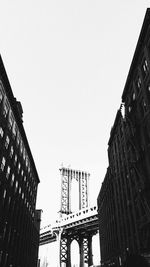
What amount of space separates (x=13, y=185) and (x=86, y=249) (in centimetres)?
9740

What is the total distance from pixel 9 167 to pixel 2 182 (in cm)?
442

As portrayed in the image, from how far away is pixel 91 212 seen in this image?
88375mm

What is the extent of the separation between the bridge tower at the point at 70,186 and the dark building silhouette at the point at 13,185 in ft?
252

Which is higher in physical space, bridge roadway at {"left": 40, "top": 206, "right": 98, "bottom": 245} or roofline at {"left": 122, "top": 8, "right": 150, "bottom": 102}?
roofline at {"left": 122, "top": 8, "right": 150, "bottom": 102}

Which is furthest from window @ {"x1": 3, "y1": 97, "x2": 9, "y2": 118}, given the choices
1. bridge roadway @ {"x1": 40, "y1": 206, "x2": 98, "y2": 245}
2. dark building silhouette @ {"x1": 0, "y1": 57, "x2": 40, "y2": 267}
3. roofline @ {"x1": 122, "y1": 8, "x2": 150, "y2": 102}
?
bridge roadway @ {"x1": 40, "y1": 206, "x2": 98, "y2": 245}

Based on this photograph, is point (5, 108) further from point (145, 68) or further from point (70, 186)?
point (70, 186)

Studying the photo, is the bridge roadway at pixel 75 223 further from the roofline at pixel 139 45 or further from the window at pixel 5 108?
the roofline at pixel 139 45

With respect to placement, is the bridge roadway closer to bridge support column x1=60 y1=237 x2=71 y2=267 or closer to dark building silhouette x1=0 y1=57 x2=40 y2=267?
bridge support column x1=60 y1=237 x2=71 y2=267

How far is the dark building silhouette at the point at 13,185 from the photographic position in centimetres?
3584

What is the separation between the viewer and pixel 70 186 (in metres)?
136

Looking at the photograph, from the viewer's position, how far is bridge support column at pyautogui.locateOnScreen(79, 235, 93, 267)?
113 metres

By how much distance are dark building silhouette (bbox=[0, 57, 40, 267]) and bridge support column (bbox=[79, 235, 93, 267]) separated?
226 feet

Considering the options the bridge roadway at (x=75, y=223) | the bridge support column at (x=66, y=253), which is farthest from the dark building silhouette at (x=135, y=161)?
the bridge support column at (x=66, y=253)

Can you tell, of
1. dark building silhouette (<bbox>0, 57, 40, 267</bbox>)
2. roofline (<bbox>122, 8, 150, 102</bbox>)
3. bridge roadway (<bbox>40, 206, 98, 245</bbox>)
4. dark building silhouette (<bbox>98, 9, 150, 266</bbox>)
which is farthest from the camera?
bridge roadway (<bbox>40, 206, 98, 245</bbox>)
